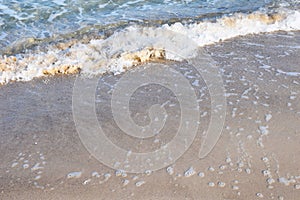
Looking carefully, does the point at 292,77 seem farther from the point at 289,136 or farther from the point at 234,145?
the point at 234,145

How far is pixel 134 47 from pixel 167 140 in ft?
7.90

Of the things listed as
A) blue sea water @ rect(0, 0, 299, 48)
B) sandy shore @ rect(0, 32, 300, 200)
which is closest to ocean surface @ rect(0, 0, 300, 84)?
blue sea water @ rect(0, 0, 299, 48)

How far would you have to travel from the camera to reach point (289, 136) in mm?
3438

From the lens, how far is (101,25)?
6855 millimetres

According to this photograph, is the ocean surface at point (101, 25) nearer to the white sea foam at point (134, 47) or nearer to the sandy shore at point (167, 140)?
the white sea foam at point (134, 47)

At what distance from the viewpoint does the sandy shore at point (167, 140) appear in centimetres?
288

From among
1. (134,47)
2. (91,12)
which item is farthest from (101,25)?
(134,47)

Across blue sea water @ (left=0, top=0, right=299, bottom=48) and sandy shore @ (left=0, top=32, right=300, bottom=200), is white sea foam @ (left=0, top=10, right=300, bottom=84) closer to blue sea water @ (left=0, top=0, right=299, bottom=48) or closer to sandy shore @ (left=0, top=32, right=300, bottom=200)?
sandy shore @ (left=0, top=32, right=300, bottom=200)

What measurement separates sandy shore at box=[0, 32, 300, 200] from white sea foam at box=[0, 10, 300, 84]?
1.11ft

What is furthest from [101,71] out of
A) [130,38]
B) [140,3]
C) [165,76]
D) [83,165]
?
[140,3]

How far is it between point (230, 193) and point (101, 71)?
263 cm

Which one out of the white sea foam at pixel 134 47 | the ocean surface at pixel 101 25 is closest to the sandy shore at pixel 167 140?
the white sea foam at pixel 134 47

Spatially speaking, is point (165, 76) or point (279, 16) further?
point (279, 16)

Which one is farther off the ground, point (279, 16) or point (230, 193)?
point (279, 16)
